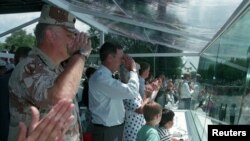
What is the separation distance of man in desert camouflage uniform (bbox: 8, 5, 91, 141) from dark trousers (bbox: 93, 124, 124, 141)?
177 cm

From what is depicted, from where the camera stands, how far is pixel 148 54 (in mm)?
14766

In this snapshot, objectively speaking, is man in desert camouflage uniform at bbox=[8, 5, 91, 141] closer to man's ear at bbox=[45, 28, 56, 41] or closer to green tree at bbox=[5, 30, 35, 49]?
man's ear at bbox=[45, 28, 56, 41]

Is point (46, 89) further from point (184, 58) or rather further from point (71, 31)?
point (184, 58)

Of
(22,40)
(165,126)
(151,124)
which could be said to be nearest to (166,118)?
(165,126)

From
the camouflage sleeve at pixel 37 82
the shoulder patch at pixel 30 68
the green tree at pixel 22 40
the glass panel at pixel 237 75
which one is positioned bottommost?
the green tree at pixel 22 40

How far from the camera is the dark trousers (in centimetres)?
408

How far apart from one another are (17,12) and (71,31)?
8.39 m

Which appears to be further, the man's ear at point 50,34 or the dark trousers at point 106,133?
the dark trousers at point 106,133

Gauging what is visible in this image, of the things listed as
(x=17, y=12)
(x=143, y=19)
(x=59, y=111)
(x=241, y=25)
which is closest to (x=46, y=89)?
(x=59, y=111)

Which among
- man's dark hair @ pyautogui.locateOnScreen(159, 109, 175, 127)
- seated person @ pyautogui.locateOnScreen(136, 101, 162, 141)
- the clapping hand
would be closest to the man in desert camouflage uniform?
the clapping hand

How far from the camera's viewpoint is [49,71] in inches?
84.8

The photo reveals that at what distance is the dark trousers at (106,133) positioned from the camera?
13.4 feet

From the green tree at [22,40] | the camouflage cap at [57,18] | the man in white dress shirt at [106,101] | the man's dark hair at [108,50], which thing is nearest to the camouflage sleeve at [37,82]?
the camouflage cap at [57,18]

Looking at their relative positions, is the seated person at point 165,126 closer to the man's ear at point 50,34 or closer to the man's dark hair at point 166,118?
the man's dark hair at point 166,118
